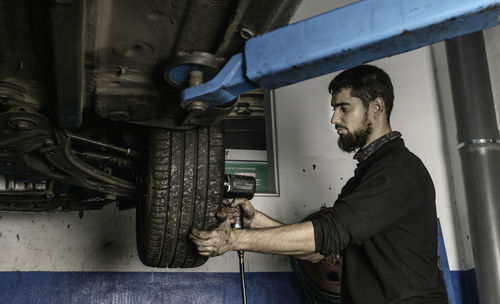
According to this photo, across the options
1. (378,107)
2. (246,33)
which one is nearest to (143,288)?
(378,107)

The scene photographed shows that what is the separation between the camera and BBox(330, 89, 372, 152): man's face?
143 cm

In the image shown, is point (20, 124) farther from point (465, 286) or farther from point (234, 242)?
point (465, 286)

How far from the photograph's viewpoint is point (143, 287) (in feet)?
6.20

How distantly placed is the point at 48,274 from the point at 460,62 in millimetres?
2017

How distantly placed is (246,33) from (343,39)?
205mm

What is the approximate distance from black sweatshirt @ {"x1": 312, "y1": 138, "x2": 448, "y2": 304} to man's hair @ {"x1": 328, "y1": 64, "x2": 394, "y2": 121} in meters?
0.23

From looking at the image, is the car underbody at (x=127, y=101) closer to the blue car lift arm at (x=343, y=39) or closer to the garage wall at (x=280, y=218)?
the blue car lift arm at (x=343, y=39)

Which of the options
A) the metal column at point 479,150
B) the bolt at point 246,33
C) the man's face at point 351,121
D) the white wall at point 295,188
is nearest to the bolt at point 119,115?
the bolt at point 246,33

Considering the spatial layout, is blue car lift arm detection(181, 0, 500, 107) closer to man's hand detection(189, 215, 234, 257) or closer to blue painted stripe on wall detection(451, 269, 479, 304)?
man's hand detection(189, 215, 234, 257)

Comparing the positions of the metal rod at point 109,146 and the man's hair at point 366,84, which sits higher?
the man's hair at point 366,84

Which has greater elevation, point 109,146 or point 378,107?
point 378,107

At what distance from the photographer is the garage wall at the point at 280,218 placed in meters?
1.86

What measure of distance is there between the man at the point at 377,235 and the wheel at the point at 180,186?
0.17 feet

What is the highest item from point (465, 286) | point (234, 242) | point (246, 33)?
point (246, 33)
